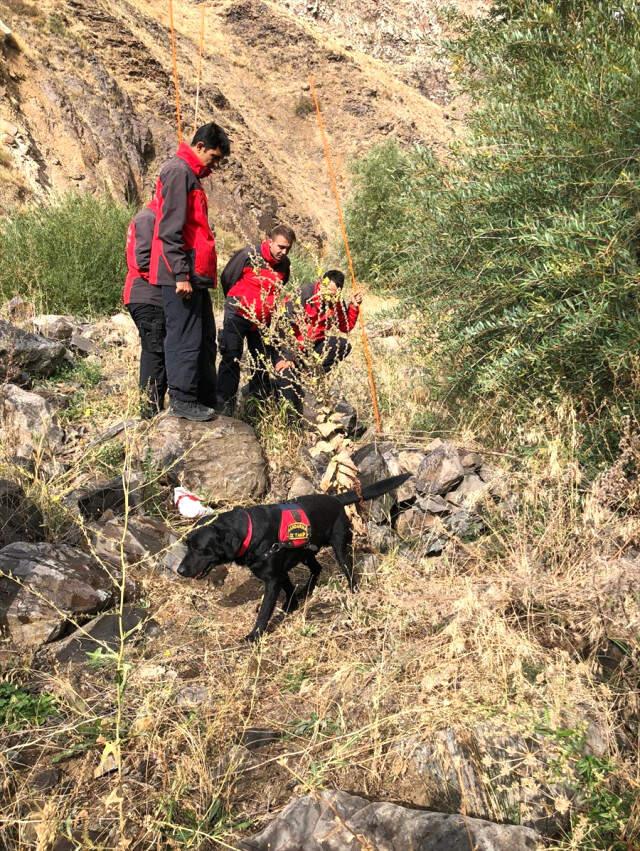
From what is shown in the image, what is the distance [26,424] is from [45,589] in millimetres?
1695

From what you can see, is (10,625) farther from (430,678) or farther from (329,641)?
(430,678)

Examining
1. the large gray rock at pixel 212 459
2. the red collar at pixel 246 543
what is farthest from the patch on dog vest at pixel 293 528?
the large gray rock at pixel 212 459

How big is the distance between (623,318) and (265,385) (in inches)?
109

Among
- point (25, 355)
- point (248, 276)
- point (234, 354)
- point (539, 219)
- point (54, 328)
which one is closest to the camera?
point (539, 219)

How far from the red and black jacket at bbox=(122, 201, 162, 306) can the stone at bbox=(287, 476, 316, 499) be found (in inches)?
62.7

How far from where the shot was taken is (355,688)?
2559 mm

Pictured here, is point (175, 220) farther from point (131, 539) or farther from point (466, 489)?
point (466, 489)

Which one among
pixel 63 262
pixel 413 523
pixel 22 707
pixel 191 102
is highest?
pixel 191 102

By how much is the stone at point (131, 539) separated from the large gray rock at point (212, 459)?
1.30ft

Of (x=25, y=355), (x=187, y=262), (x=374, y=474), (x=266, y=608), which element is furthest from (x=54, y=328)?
(x=266, y=608)

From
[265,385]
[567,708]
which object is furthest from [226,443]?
[567,708]

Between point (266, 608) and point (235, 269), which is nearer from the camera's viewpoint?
point (266, 608)

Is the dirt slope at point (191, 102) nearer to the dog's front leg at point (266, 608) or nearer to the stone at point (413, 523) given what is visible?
the stone at point (413, 523)

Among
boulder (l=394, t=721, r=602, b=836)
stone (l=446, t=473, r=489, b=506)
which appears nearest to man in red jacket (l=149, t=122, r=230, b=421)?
stone (l=446, t=473, r=489, b=506)
